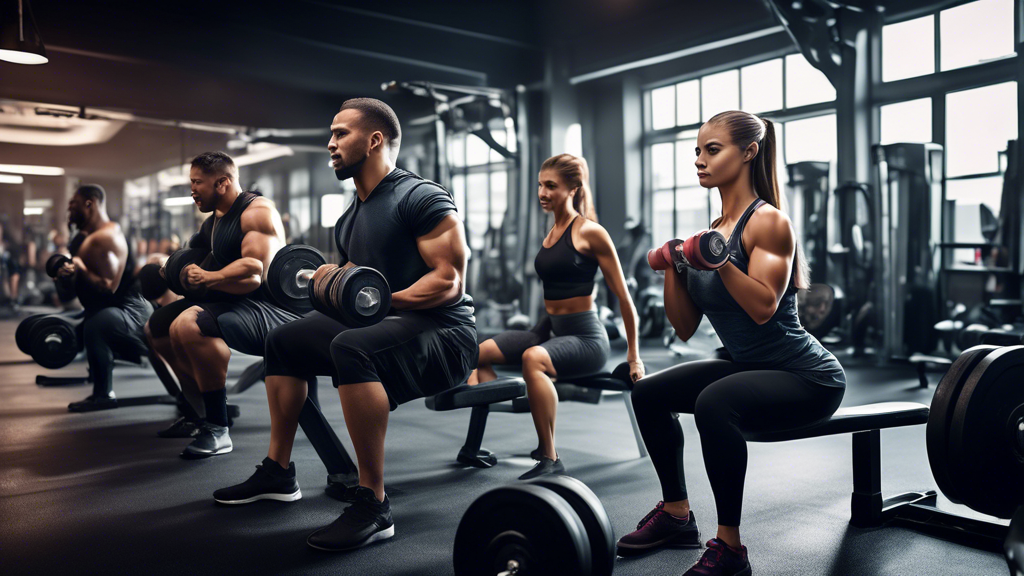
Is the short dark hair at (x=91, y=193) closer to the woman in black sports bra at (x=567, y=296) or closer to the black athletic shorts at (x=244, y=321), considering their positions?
the black athletic shorts at (x=244, y=321)

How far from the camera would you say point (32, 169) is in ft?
22.3

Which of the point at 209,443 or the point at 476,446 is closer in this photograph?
the point at 476,446

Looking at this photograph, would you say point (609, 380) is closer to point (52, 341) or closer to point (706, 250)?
point (706, 250)

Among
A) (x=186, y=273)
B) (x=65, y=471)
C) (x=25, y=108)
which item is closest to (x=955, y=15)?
(x=186, y=273)

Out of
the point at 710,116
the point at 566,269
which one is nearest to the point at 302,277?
the point at 566,269

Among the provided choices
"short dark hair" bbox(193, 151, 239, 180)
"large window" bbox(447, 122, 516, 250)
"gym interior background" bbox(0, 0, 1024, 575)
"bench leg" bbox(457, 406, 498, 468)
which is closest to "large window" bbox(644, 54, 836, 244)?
"gym interior background" bbox(0, 0, 1024, 575)

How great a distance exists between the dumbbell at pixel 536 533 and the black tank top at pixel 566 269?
49.6 inches

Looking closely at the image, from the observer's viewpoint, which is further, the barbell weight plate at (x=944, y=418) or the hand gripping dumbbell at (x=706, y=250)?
the barbell weight plate at (x=944, y=418)

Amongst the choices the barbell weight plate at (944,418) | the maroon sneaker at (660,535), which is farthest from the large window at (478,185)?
the barbell weight plate at (944,418)

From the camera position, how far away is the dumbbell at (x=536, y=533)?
1304mm

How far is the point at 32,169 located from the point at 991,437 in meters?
7.57

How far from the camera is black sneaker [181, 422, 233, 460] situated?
2.84 metres

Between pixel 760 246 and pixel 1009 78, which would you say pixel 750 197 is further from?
pixel 1009 78

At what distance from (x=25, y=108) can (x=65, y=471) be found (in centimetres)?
524
